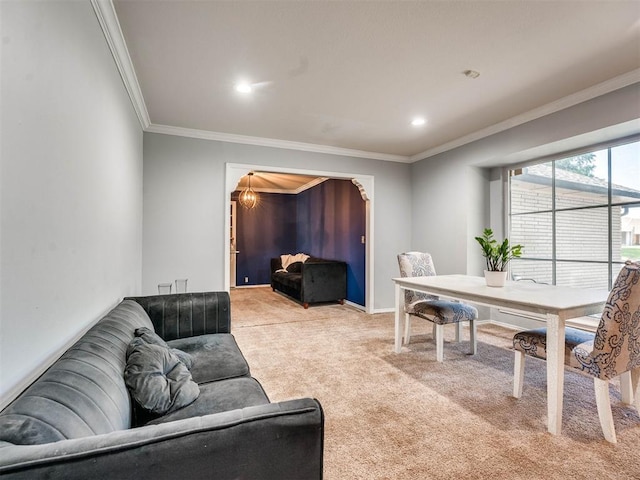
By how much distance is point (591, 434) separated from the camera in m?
1.78

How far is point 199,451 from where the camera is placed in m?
0.72

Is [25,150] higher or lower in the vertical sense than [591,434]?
higher

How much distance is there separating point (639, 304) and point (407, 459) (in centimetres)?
143

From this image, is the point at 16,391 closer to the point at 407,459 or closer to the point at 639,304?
the point at 407,459

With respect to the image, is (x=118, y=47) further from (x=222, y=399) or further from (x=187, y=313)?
(x=222, y=399)

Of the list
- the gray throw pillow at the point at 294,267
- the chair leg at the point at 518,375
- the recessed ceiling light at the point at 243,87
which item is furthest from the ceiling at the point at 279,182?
the chair leg at the point at 518,375

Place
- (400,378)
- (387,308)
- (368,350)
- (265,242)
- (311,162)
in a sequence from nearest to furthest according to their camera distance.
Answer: (400,378) → (368,350) → (311,162) → (387,308) → (265,242)

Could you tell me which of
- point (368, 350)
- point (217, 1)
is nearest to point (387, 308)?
point (368, 350)

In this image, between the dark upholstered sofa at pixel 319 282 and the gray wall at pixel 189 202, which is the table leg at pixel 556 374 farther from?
the dark upholstered sofa at pixel 319 282

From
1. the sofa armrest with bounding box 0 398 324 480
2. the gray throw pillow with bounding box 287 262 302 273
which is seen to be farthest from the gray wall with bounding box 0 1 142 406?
the gray throw pillow with bounding box 287 262 302 273

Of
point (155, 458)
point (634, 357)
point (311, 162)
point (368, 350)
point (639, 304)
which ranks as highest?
point (311, 162)

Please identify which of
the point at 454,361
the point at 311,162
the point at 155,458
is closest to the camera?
the point at 155,458

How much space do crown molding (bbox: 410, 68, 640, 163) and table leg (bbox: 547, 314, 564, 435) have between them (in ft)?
7.05

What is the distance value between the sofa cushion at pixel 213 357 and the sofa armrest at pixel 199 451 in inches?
38.1
